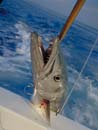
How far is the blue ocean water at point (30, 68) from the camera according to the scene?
23.9 ft

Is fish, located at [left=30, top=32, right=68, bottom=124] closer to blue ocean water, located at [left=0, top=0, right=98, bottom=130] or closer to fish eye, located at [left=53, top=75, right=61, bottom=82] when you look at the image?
fish eye, located at [left=53, top=75, right=61, bottom=82]

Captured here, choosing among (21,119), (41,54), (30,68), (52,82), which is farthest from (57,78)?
(30,68)

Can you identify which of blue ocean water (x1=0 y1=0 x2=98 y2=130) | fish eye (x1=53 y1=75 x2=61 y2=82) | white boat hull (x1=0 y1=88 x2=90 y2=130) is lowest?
blue ocean water (x1=0 y1=0 x2=98 y2=130)

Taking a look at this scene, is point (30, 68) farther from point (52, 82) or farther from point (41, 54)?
point (52, 82)

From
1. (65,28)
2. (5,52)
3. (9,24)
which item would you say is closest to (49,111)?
(65,28)

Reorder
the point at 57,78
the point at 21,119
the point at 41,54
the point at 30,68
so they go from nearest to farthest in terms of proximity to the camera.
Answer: the point at 21,119 → the point at 57,78 → the point at 41,54 → the point at 30,68

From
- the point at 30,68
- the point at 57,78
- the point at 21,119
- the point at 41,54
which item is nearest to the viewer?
the point at 21,119

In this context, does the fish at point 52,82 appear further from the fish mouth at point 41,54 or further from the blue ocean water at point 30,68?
the blue ocean water at point 30,68

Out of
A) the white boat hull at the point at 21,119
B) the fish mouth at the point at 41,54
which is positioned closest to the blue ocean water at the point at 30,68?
the fish mouth at the point at 41,54

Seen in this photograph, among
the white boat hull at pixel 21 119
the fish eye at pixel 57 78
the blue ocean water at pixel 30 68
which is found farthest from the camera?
the blue ocean water at pixel 30 68

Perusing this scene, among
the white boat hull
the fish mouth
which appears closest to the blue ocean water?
the fish mouth

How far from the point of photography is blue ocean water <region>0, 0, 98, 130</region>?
7273 mm

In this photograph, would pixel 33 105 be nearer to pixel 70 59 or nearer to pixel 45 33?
pixel 70 59

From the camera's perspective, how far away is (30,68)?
8234 mm
